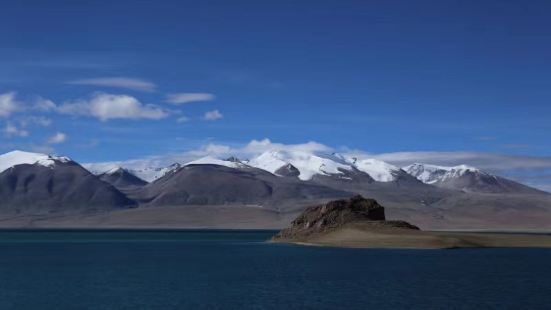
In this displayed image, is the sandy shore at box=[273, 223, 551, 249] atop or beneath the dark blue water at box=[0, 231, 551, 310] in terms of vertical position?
atop

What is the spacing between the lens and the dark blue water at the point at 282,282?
80875 mm

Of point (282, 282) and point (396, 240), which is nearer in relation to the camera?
point (282, 282)

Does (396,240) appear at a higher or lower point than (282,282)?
higher

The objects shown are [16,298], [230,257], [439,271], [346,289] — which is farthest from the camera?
[230,257]

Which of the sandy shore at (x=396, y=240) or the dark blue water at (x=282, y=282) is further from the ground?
the sandy shore at (x=396, y=240)

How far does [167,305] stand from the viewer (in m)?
79.3

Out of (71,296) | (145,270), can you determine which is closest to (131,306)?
(71,296)

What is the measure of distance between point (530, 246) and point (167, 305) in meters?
134

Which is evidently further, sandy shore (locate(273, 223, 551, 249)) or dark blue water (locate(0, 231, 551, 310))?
sandy shore (locate(273, 223, 551, 249))

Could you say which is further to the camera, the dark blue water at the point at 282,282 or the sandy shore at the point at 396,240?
the sandy shore at the point at 396,240

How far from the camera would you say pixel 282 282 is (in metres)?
101

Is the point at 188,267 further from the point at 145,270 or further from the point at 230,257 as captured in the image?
the point at 230,257

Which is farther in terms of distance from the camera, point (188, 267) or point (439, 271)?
point (188, 267)

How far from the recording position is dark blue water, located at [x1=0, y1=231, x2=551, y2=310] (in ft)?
265
